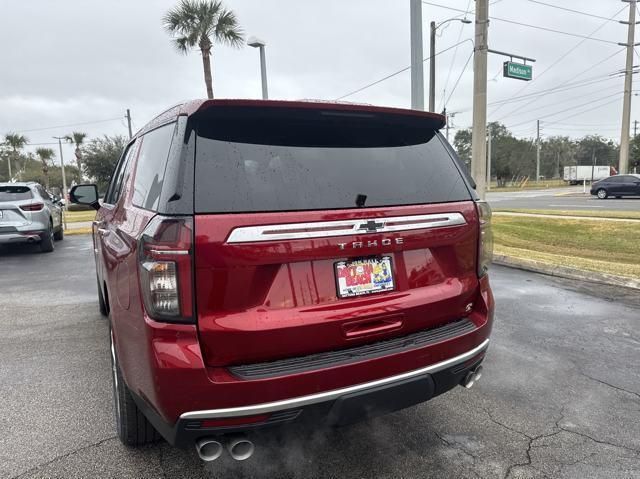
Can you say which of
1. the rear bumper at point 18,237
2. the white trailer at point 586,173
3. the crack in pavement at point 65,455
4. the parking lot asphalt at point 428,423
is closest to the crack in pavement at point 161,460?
the parking lot asphalt at point 428,423

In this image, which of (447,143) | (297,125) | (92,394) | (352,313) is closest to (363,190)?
(297,125)

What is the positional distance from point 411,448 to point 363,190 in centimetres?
150

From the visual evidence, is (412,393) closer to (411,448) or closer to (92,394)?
(411,448)

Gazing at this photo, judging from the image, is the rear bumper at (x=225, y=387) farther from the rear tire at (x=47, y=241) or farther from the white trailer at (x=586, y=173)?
the white trailer at (x=586, y=173)

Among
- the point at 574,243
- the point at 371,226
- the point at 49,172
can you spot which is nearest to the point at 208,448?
the point at 371,226

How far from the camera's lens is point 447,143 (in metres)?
2.75

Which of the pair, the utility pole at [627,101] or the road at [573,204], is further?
the utility pole at [627,101]

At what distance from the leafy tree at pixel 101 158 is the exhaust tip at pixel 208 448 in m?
41.8

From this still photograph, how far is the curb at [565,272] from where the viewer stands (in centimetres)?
624

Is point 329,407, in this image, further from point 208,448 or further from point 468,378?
point 468,378

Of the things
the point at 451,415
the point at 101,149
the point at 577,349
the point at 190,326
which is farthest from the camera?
the point at 101,149

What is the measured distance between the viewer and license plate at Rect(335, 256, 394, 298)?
2.09 metres

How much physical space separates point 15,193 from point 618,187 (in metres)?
30.0

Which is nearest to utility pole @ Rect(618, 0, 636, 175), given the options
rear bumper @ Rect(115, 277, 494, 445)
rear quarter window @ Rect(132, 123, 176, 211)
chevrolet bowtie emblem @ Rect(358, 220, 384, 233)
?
chevrolet bowtie emblem @ Rect(358, 220, 384, 233)
